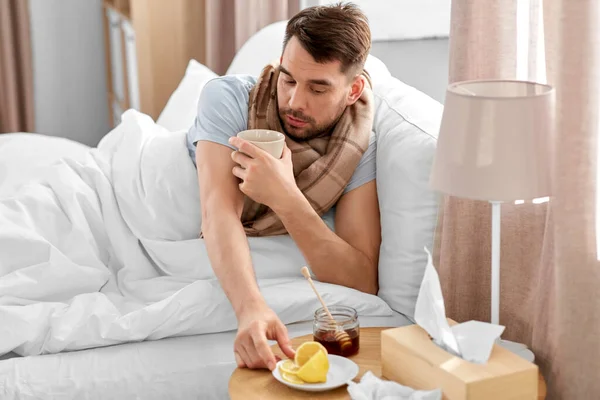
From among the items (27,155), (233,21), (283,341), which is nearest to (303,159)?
(283,341)

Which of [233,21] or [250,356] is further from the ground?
[233,21]

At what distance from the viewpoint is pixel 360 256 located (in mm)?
1909

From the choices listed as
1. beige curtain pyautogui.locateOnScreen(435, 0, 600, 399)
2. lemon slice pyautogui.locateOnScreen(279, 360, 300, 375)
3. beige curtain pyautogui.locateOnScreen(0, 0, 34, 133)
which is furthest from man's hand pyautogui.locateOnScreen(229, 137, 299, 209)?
beige curtain pyautogui.locateOnScreen(0, 0, 34, 133)

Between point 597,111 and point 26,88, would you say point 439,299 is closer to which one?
point 597,111

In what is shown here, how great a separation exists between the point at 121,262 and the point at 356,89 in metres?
0.70


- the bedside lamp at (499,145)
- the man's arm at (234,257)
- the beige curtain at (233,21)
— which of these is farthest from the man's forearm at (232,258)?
the beige curtain at (233,21)

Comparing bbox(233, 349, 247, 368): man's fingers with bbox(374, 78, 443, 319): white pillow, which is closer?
bbox(233, 349, 247, 368): man's fingers

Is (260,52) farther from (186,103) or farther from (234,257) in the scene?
(234,257)

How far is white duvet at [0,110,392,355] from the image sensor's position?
1737 millimetres

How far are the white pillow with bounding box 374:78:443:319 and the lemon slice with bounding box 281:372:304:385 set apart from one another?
1.60ft

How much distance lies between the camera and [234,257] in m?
1.79

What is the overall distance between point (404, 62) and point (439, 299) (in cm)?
176

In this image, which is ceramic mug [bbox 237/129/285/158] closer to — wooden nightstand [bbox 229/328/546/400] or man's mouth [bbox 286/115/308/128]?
man's mouth [bbox 286/115/308/128]

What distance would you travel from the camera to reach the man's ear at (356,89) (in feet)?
6.64
